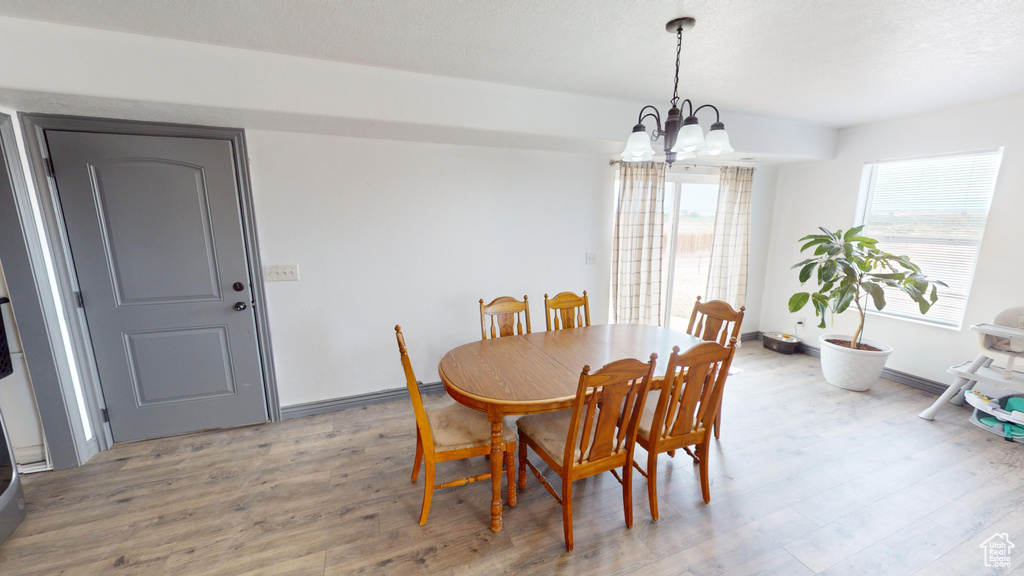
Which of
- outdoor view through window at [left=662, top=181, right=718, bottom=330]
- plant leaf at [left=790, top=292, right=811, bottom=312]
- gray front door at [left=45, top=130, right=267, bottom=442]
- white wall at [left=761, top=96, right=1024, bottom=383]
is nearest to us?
gray front door at [left=45, top=130, right=267, bottom=442]

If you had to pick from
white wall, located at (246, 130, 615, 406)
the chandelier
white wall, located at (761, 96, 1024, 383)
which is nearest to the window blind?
white wall, located at (761, 96, 1024, 383)

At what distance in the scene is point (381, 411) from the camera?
2.91m

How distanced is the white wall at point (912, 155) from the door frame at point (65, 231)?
5.09m

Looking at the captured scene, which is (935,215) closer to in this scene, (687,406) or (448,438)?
(687,406)

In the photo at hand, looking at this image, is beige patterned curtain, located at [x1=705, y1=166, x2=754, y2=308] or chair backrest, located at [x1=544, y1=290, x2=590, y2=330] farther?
beige patterned curtain, located at [x1=705, y1=166, x2=754, y2=308]

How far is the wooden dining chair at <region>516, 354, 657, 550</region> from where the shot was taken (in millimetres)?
1456

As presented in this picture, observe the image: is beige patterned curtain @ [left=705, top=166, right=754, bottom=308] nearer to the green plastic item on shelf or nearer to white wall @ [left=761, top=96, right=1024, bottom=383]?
white wall @ [left=761, top=96, right=1024, bottom=383]

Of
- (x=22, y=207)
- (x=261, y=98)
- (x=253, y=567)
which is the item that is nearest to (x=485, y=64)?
(x=261, y=98)

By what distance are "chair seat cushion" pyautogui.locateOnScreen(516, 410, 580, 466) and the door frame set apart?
2.00m

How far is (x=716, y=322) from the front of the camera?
257 centimetres

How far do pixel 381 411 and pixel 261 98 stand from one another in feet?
7.27

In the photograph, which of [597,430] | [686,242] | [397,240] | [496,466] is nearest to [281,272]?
[397,240]

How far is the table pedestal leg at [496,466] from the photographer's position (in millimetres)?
1665

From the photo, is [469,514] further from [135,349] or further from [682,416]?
[135,349]
